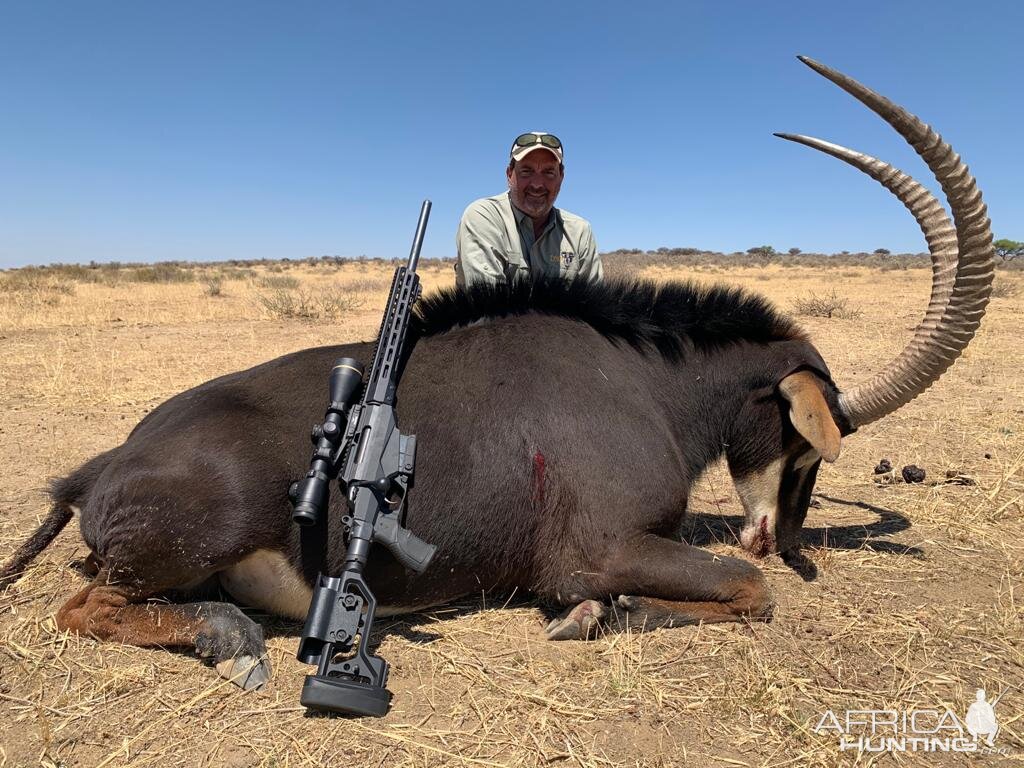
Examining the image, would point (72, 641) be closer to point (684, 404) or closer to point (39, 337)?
point (684, 404)

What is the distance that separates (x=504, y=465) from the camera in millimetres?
3393

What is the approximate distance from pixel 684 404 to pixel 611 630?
1.52 meters

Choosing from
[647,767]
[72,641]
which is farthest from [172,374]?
[647,767]

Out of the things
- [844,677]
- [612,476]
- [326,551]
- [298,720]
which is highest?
[612,476]

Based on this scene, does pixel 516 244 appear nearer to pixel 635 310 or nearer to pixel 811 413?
pixel 635 310

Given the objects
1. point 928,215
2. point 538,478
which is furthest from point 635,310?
point 928,215

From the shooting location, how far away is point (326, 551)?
3.19 metres

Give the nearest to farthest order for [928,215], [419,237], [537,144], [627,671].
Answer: [627,671] → [928,215] → [419,237] → [537,144]

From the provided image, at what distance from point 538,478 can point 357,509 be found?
964 mm

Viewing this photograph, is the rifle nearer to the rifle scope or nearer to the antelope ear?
the rifle scope

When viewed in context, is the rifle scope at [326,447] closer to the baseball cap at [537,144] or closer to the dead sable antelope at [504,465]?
the dead sable antelope at [504,465]

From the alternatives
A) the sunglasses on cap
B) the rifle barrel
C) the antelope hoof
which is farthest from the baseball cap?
the antelope hoof

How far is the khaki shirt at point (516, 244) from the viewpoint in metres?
5.87

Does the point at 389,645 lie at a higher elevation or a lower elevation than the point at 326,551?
lower
